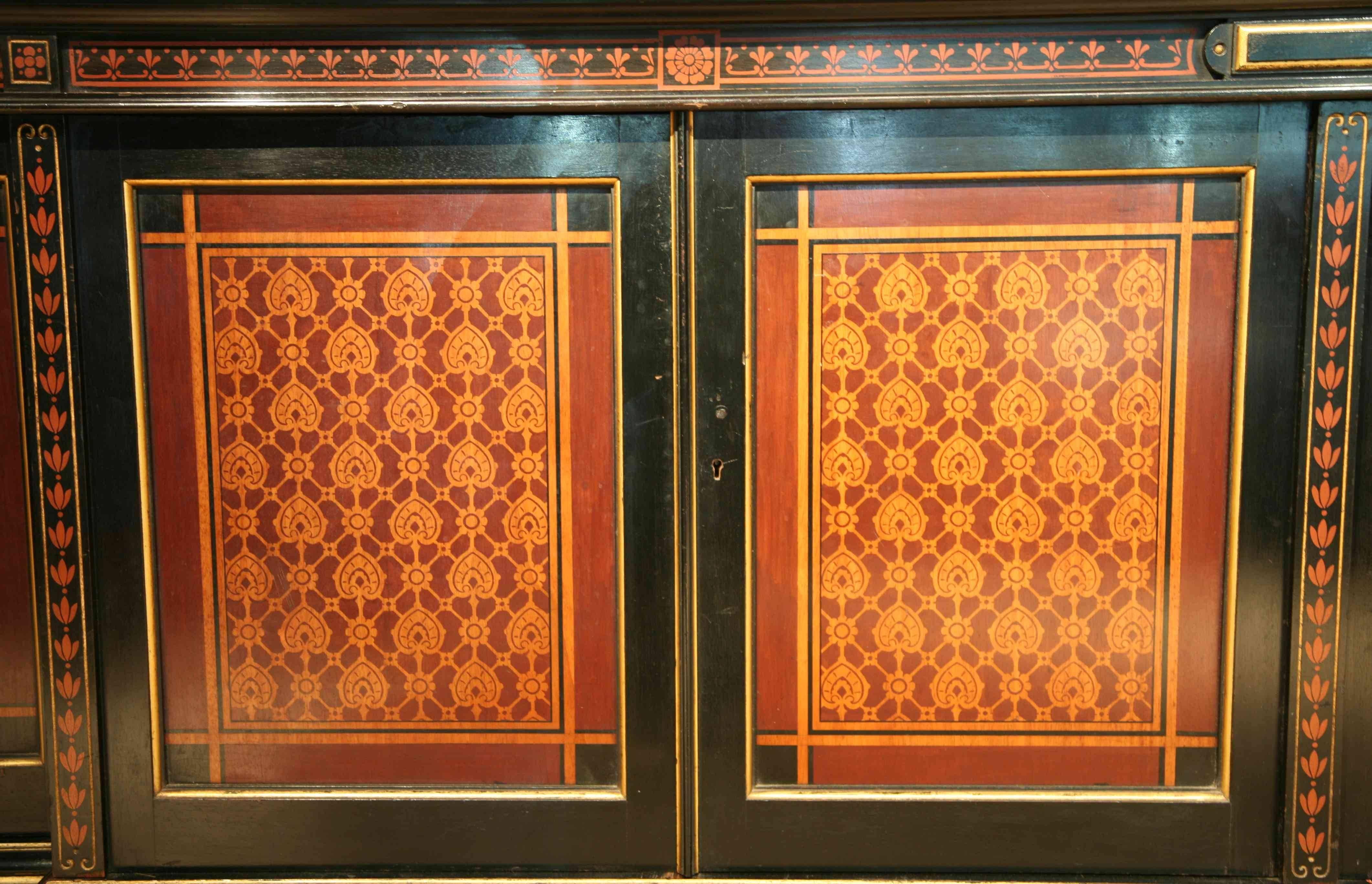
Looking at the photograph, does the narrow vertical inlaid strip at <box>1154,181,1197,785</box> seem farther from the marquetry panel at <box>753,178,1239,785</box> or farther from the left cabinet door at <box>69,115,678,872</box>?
the left cabinet door at <box>69,115,678,872</box>

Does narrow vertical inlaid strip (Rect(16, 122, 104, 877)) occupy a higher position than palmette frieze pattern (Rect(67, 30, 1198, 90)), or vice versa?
palmette frieze pattern (Rect(67, 30, 1198, 90))

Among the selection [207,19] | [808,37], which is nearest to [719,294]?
[808,37]

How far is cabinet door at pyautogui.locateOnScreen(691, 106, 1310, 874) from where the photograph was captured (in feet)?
5.84

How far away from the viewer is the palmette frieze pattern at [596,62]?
68.7 inches

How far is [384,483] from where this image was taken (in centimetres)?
188

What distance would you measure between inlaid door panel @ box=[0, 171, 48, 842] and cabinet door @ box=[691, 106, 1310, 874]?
Answer: 1520 mm

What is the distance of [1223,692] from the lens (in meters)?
1.85

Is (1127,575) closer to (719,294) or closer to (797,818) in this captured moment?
(797,818)

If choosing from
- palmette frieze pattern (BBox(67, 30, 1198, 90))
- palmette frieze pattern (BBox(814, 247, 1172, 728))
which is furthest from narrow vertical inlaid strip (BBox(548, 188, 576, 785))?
palmette frieze pattern (BBox(814, 247, 1172, 728))

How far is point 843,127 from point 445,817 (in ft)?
5.68

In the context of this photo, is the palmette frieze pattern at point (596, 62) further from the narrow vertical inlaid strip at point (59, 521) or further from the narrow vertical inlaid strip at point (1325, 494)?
the narrow vertical inlaid strip at point (1325, 494)

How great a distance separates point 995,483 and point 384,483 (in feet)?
4.38

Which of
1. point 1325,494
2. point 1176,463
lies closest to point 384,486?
point 1176,463

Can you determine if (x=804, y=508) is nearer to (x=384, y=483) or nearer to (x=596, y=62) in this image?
(x=384, y=483)
